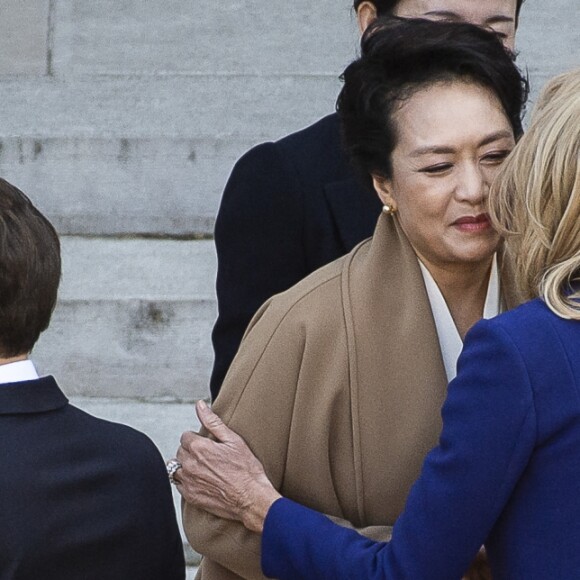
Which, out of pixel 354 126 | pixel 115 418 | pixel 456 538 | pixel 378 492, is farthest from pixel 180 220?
pixel 456 538

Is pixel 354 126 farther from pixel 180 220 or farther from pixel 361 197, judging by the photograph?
pixel 180 220

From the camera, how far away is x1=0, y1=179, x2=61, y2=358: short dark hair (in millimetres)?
2197

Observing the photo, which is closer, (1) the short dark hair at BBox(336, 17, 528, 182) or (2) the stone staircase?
(1) the short dark hair at BBox(336, 17, 528, 182)

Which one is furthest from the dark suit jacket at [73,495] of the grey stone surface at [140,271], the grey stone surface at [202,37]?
the grey stone surface at [202,37]

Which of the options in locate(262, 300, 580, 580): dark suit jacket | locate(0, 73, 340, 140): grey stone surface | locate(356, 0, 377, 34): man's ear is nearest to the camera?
locate(262, 300, 580, 580): dark suit jacket

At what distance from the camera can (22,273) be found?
7.22ft

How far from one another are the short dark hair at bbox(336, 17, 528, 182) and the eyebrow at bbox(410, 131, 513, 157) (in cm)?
6

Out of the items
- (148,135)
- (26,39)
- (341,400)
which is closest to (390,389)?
(341,400)

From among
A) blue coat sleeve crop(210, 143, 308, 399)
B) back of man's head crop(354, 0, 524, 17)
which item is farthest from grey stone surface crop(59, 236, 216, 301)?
back of man's head crop(354, 0, 524, 17)

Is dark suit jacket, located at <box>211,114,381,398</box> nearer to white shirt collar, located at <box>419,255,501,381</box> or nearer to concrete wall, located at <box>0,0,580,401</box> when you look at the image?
white shirt collar, located at <box>419,255,501,381</box>

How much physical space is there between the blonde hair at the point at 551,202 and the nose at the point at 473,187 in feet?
1.22

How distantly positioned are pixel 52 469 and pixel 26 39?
3635 millimetres

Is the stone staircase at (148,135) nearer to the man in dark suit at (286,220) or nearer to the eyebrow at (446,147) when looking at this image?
the man in dark suit at (286,220)

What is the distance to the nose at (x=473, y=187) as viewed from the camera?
2.45 m
